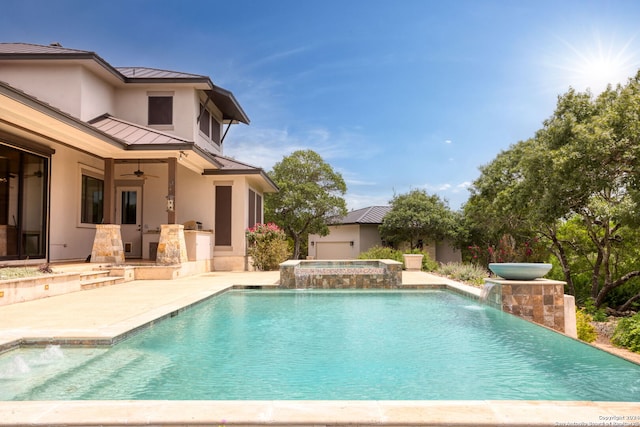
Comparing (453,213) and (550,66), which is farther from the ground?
(550,66)

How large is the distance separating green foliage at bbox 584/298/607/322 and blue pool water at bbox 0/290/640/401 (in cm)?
829

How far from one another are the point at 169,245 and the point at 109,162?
2.74 metres

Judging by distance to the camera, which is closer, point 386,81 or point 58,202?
point 58,202

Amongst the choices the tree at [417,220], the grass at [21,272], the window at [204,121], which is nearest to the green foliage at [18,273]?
the grass at [21,272]

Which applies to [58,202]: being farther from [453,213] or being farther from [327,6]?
[453,213]

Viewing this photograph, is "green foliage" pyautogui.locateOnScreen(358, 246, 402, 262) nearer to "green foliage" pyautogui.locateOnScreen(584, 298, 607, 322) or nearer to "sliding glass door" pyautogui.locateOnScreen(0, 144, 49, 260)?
"green foliage" pyautogui.locateOnScreen(584, 298, 607, 322)

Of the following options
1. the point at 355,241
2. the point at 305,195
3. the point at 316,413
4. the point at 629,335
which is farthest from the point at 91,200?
the point at 355,241

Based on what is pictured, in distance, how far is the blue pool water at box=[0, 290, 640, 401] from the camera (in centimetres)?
317

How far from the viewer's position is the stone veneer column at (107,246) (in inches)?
442

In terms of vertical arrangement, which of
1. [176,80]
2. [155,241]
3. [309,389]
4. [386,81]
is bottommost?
[309,389]

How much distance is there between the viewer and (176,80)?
14.2 m

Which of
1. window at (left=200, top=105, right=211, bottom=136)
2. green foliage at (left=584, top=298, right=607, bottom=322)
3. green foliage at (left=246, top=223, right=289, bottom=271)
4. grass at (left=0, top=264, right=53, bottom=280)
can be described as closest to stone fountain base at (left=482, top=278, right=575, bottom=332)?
green foliage at (left=584, top=298, right=607, bottom=322)

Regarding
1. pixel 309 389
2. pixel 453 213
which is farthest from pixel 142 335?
pixel 453 213

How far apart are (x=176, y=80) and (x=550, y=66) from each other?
11839mm
